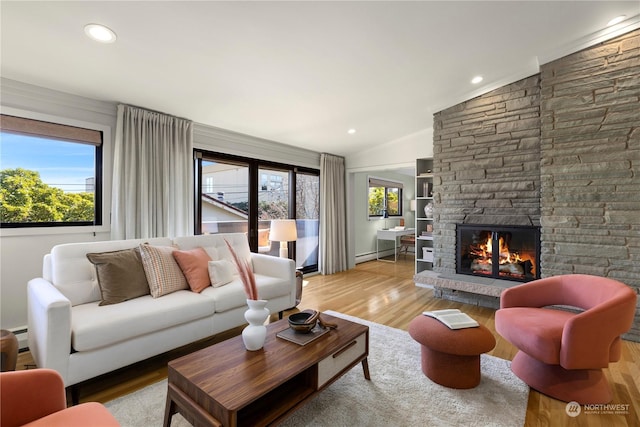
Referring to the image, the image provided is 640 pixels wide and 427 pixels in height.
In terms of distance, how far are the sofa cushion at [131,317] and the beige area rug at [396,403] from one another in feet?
1.31

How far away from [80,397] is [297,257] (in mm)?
3576

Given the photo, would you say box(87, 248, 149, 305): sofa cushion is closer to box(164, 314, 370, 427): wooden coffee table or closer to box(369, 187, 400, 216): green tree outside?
box(164, 314, 370, 427): wooden coffee table

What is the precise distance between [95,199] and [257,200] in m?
2.03

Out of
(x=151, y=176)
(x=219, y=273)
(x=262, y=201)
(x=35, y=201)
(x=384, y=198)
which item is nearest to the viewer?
(x=35, y=201)

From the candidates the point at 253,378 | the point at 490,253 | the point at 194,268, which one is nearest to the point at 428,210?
the point at 490,253

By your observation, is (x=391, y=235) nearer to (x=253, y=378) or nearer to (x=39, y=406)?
(x=253, y=378)

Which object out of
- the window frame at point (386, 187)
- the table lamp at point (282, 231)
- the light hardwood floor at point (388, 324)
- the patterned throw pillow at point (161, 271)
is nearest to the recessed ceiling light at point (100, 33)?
the patterned throw pillow at point (161, 271)

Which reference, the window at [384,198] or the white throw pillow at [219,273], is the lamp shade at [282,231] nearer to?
the white throw pillow at [219,273]

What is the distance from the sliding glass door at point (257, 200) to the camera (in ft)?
13.0

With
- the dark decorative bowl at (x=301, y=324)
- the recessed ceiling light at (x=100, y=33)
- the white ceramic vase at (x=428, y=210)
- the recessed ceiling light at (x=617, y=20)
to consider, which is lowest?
the dark decorative bowl at (x=301, y=324)

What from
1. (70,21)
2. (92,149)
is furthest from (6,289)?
(70,21)

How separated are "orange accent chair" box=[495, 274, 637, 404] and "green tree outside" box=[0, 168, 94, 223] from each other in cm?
384

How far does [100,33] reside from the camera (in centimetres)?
202

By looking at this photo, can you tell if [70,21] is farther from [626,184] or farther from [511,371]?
[626,184]
